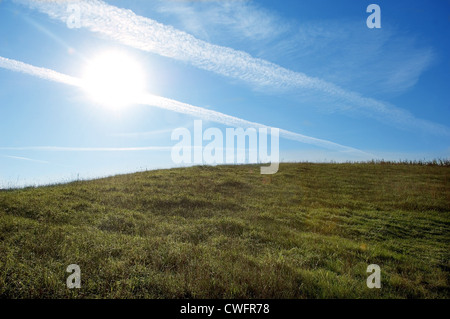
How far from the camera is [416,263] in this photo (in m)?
8.73

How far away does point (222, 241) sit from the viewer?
9828 millimetres

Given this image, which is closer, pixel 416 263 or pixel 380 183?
pixel 416 263

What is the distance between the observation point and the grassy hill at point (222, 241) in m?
6.38

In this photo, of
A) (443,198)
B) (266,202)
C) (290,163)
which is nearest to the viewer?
(266,202)

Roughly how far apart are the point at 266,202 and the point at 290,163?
16880mm

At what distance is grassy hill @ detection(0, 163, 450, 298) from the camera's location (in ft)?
20.9

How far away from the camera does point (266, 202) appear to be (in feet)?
54.3
